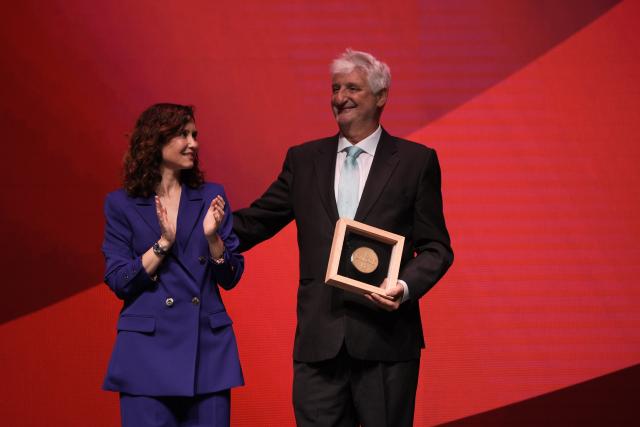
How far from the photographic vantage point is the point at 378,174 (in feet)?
8.78

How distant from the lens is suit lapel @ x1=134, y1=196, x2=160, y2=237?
2.59 metres

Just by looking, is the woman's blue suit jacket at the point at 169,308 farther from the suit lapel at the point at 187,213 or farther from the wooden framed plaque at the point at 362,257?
the wooden framed plaque at the point at 362,257

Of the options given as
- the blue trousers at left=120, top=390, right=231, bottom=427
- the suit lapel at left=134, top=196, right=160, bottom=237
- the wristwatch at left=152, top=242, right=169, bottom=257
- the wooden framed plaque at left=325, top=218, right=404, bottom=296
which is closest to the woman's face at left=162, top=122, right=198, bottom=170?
the suit lapel at left=134, top=196, right=160, bottom=237

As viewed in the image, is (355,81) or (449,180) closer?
(355,81)

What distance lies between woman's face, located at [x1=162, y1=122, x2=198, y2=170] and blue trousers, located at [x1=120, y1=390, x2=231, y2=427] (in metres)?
0.65

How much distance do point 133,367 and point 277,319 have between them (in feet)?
4.34

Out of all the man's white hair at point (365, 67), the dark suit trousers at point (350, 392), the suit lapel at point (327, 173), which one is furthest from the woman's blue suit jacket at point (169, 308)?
the man's white hair at point (365, 67)

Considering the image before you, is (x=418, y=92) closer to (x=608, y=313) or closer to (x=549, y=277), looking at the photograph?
(x=549, y=277)

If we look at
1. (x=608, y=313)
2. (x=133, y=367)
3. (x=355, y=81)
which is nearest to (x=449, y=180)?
(x=608, y=313)

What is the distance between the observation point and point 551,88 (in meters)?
3.80

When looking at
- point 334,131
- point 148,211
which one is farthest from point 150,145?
point 334,131

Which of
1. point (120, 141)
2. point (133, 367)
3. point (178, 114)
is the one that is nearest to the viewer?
point (133, 367)

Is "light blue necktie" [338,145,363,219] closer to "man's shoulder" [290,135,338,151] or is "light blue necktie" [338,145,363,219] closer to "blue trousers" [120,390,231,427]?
"man's shoulder" [290,135,338,151]

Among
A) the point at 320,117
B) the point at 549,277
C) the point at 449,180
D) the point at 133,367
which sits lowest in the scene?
the point at 133,367
